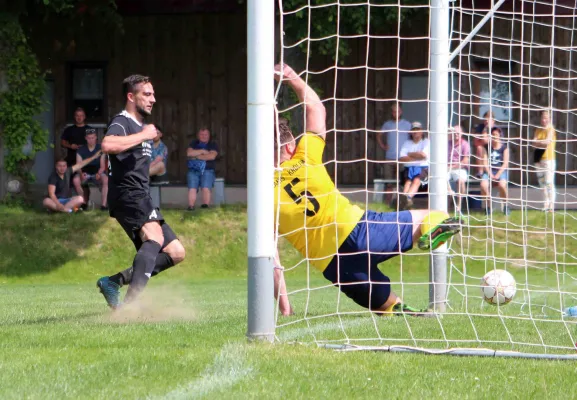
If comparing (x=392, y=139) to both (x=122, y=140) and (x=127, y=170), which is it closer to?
(x=127, y=170)

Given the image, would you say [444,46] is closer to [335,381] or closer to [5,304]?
[335,381]

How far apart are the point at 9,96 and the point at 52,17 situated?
3090mm

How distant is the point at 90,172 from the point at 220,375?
590 inches

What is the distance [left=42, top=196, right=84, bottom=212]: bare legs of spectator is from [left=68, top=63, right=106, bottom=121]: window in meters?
5.01

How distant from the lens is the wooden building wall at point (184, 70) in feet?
74.6

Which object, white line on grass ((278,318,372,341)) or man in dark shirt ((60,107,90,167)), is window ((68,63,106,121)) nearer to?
man in dark shirt ((60,107,90,167))

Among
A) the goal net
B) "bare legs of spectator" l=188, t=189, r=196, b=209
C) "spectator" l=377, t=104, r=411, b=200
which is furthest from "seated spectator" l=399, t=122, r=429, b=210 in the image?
"bare legs of spectator" l=188, t=189, r=196, b=209

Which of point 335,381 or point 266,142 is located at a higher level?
point 266,142

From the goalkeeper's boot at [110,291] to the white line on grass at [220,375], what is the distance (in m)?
2.59

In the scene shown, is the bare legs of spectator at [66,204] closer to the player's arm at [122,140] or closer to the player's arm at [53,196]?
the player's arm at [53,196]

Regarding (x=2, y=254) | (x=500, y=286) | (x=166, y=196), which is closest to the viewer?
(x=500, y=286)

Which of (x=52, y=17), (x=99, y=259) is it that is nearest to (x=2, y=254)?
(x=99, y=259)

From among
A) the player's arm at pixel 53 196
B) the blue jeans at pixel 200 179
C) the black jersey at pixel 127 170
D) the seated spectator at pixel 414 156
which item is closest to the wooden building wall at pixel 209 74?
the blue jeans at pixel 200 179

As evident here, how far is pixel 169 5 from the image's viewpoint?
21.9m
